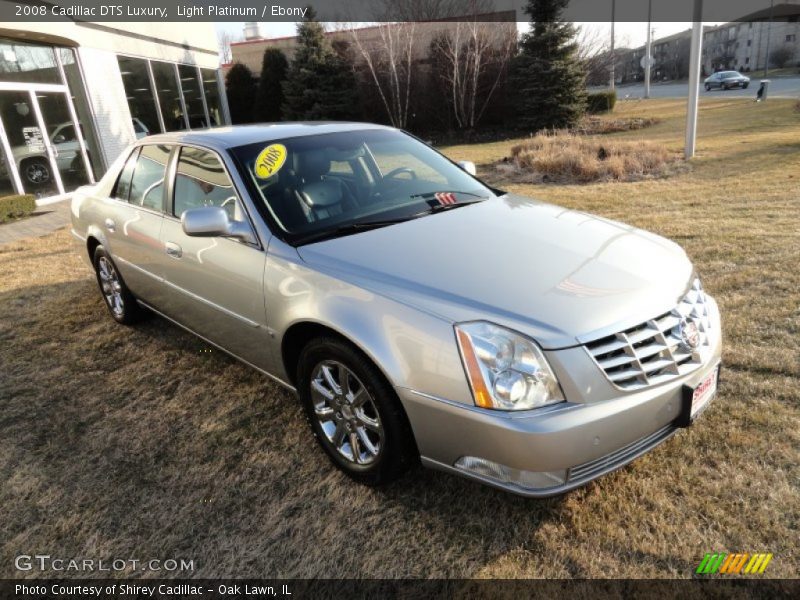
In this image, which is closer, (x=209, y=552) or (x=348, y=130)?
(x=209, y=552)

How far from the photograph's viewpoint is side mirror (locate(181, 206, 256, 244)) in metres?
2.73

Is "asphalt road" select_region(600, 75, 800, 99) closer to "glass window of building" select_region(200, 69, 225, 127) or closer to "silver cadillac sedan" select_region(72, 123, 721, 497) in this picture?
"glass window of building" select_region(200, 69, 225, 127)

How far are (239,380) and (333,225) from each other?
147cm

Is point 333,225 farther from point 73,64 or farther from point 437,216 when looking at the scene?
point 73,64

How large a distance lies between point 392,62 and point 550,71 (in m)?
6.84

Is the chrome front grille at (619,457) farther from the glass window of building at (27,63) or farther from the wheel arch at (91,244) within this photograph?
the glass window of building at (27,63)

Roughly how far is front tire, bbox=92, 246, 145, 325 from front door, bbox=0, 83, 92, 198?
8502 mm

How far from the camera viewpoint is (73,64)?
13.2 m

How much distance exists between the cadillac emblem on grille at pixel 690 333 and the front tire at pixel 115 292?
3986mm

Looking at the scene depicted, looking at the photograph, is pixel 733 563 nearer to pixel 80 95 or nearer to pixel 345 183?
pixel 345 183

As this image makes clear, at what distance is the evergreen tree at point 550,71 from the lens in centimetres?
2264

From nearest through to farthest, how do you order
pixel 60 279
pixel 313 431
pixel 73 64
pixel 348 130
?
pixel 313 431 → pixel 348 130 → pixel 60 279 → pixel 73 64

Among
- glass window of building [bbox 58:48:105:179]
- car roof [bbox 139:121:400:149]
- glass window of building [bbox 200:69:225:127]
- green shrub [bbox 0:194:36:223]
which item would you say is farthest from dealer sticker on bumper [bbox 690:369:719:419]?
glass window of building [bbox 200:69:225:127]

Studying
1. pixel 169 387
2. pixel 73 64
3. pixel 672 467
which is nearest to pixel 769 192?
pixel 672 467
